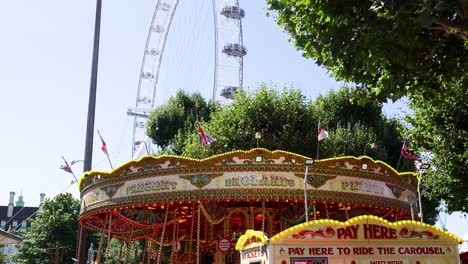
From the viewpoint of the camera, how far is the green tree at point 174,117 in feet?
128

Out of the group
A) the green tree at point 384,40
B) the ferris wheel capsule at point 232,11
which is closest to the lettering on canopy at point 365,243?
the green tree at point 384,40

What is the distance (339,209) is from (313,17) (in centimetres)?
1238

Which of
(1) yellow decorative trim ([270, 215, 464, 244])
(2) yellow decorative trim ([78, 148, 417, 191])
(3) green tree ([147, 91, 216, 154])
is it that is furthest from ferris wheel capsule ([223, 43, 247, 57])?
(1) yellow decorative trim ([270, 215, 464, 244])

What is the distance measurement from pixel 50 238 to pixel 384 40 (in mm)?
40750

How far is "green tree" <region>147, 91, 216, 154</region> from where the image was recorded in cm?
3891

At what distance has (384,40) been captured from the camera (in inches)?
399

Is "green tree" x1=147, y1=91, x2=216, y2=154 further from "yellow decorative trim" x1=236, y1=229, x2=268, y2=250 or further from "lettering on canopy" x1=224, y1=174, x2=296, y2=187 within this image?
"yellow decorative trim" x1=236, y1=229, x2=268, y2=250

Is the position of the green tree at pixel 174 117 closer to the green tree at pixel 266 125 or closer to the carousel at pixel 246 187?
the green tree at pixel 266 125

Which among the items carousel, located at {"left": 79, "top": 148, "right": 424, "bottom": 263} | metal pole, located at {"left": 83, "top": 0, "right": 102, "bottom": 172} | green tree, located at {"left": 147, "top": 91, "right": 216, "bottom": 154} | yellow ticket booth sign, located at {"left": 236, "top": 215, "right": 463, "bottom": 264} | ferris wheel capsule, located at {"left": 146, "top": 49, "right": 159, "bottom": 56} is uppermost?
ferris wheel capsule, located at {"left": 146, "top": 49, "right": 159, "bottom": 56}

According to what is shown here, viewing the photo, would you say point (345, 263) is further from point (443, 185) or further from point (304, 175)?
point (443, 185)

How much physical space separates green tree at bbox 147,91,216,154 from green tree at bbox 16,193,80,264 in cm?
1247

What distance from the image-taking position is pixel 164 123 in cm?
3916

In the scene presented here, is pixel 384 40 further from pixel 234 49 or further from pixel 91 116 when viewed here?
pixel 234 49

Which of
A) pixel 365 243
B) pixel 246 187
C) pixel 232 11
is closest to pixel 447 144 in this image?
pixel 246 187
